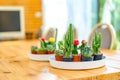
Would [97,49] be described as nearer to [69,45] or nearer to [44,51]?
[69,45]

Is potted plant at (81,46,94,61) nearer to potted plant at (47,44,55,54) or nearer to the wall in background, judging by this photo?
potted plant at (47,44,55,54)

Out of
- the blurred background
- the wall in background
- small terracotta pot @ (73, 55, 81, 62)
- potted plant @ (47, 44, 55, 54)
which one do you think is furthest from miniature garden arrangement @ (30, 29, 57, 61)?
the wall in background

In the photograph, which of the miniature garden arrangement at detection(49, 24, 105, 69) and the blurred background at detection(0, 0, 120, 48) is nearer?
the miniature garden arrangement at detection(49, 24, 105, 69)

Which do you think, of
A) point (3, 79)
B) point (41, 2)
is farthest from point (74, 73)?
point (41, 2)

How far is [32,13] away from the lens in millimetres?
5285

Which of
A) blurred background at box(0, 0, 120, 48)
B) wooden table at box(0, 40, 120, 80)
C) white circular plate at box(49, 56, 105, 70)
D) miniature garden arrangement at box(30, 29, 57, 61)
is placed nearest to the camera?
wooden table at box(0, 40, 120, 80)

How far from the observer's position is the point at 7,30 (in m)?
4.21

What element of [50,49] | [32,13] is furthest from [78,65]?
[32,13]

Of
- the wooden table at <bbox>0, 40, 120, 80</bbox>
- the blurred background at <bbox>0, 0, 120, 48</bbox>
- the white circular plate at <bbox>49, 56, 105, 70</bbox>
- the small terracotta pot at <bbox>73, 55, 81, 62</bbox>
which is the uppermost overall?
the blurred background at <bbox>0, 0, 120, 48</bbox>

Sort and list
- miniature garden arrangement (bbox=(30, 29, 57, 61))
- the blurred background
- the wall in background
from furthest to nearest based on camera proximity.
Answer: the wall in background → the blurred background → miniature garden arrangement (bbox=(30, 29, 57, 61))

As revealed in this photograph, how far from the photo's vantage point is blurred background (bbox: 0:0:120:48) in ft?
12.3

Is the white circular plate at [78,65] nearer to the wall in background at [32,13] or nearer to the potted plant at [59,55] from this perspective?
the potted plant at [59,55]

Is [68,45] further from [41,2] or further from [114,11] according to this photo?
[41,2]

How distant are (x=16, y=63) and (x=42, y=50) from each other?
19 cm
